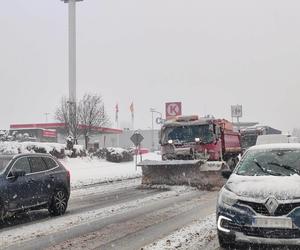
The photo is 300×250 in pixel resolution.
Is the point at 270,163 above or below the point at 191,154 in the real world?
above

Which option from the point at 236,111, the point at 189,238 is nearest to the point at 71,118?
the point at 236,111

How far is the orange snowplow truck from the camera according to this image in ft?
68.2

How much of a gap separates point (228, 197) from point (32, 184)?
5396 millimetres

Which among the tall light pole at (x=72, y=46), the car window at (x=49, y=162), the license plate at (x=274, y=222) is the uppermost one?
the tall light pole at (x=72, y=46)

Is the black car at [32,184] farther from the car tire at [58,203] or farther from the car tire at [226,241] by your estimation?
the car tire at [226,241]

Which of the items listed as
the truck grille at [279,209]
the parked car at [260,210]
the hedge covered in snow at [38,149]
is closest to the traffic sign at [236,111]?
the hedge covered in snow at [38,149]

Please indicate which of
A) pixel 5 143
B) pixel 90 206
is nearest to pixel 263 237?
pixel 90 206

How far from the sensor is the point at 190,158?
22438 mm

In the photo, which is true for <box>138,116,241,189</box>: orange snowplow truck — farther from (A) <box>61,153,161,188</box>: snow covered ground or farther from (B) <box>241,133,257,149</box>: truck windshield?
(B) <box>241,133,257,149</box>: truck windshield

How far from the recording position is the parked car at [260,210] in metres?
7.36

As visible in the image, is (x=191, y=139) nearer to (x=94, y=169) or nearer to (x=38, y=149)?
(x=94, y=169)

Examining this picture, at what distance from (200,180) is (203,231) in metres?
10.5

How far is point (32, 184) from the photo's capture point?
11.9 metres

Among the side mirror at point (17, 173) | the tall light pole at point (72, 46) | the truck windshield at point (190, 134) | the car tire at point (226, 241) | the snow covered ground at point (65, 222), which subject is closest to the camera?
the car tire at point (226, 241)
